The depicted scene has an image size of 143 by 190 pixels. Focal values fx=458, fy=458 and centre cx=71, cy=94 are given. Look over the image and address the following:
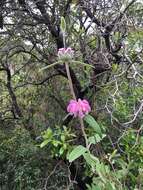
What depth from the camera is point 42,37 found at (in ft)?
12.6

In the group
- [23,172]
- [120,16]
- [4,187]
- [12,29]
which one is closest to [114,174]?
[120,16]

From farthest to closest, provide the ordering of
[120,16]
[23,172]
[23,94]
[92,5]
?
[23,94] → [23,172] → [92,5] → [120,16]

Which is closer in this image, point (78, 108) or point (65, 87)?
point (78, 108)

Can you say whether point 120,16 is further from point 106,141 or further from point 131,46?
point 106,141

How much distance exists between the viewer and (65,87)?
13.8ft

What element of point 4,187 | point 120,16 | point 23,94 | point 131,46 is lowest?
point 4,187

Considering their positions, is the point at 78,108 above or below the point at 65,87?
above

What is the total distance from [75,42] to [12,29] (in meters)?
0.55

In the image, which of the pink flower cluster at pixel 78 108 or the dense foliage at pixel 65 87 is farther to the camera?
the dense foliage at pixel 65 87

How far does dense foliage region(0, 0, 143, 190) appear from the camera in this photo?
3.03 meters

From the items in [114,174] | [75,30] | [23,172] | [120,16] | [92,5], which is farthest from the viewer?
[23,172]

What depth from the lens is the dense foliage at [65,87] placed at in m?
3.03

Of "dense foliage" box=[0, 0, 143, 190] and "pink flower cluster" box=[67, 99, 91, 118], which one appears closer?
"pink flower cluster" box=[67, 99, 91, 118]

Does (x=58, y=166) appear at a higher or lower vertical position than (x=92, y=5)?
lower
